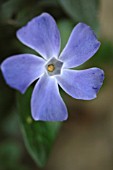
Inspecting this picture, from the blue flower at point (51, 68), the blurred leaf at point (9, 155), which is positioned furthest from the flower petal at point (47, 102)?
the blurred leaf at point (9, 155)

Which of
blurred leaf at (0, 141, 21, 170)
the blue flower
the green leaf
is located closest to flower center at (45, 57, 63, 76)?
the blue flower

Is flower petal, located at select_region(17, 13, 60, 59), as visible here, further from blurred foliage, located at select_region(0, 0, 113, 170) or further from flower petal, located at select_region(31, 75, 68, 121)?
blurred foliage, located at select_region(0, 0, 113, 170)

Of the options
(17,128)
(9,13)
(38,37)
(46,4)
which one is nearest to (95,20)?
(46,4)

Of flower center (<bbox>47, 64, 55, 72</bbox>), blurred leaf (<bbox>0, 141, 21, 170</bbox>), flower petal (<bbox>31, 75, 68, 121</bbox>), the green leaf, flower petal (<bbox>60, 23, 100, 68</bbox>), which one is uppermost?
flower petal (<bbox>60, 23, 100, 68</bbox>)

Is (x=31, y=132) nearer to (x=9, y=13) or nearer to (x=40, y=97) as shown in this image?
(x=40, y=97)

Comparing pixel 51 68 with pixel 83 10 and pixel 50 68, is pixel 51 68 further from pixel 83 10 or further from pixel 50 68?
pixel 83 10

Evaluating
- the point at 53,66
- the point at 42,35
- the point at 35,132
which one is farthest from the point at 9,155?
the point at 42,35
